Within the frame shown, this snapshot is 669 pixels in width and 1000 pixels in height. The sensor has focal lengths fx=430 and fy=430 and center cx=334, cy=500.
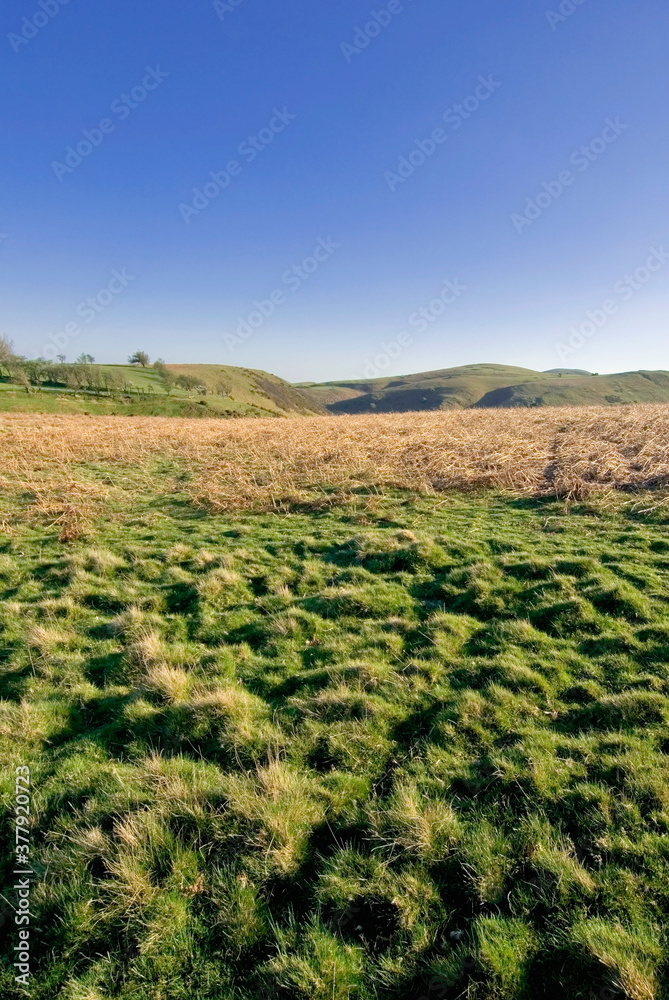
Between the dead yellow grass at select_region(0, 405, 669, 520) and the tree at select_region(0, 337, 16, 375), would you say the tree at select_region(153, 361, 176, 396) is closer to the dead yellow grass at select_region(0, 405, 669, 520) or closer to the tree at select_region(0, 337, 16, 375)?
the tree at select_region(0, 337, 16, 375)

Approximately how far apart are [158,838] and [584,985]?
11.8 ft

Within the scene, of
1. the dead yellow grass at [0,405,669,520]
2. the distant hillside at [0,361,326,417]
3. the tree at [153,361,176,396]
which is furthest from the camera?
the tree at [153,361,176,396]

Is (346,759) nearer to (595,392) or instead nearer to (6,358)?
(6,358)

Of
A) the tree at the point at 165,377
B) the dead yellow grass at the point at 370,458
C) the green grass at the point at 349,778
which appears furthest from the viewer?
the tree at the point at 165,377

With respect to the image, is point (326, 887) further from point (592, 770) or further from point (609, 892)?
point (592, 770)

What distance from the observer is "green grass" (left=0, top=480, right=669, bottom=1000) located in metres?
3.24

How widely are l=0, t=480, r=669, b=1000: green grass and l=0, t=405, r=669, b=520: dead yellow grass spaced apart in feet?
19.1

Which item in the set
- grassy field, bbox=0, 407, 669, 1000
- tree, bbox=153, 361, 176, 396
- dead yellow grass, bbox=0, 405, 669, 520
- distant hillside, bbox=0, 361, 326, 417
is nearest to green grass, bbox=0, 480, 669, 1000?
grassy field, bbox=0, 407, 669, 1000

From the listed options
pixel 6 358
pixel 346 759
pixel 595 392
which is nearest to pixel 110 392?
pixel 6 358

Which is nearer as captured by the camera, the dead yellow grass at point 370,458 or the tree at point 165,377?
the dead yellow grass at point 370,458

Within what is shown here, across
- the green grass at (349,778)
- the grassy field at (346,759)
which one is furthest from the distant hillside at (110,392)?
the green grass at (349,778)

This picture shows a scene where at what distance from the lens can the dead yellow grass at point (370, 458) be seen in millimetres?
15016

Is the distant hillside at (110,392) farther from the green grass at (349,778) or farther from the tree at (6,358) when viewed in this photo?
the green grass at (349,778)

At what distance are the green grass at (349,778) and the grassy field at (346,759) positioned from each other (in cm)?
2
